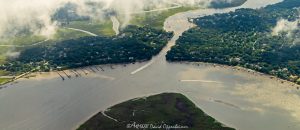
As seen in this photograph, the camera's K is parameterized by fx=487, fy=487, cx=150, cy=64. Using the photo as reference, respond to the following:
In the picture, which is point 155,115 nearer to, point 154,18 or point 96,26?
point 96,26

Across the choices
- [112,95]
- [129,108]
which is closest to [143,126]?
[129,108]

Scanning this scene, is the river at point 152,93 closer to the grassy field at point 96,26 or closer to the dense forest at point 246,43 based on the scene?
the dense forest at point 246,43

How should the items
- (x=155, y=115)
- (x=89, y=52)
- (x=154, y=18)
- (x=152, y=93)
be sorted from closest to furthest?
1. (x=155, y=115)
2. (x=152, y=93)
3. (x=89, y=52)
4. (x=154, y=18)

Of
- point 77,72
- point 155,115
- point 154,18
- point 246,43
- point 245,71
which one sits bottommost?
point 155,115

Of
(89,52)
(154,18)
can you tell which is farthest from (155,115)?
(154,18)

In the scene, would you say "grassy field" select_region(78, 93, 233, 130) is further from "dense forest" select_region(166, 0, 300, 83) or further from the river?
"dense forest" select_region(166, 0, 300, 83)

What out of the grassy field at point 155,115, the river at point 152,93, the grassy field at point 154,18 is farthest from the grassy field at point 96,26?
the grassy field at point 155,115

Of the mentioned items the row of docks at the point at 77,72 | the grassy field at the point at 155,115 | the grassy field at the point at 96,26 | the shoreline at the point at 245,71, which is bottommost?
the grassy field at the point at 155,115
